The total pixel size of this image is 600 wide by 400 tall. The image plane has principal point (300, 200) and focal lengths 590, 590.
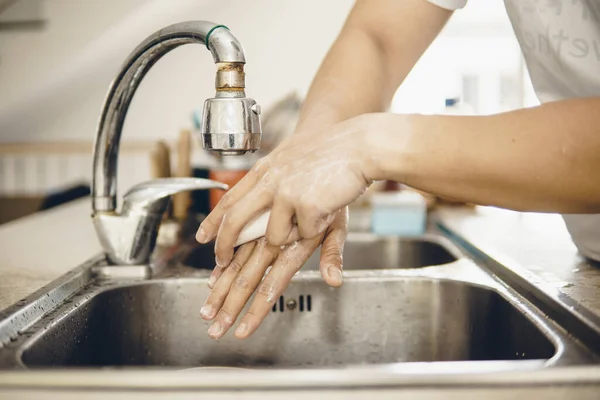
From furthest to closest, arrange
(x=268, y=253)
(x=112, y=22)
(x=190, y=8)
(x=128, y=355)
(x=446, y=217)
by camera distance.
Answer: (x=190, y=8) < (x=112, y=22) < (x=446, y=217) < (x=128, y=355) < (x=268, y=253)

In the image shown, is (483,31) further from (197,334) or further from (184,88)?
(197,334)

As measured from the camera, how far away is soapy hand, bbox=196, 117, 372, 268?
0.67 meters

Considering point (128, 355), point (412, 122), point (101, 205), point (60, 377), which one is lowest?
point (128, 355)

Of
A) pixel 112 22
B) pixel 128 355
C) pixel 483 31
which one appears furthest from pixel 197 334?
pixel 483 31

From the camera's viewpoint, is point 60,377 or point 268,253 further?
point 268,253

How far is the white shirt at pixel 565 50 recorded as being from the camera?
0.88 meters

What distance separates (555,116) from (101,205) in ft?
2.27

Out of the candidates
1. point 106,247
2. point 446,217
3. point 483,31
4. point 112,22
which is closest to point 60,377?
point 106,247

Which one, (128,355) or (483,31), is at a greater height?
(483,31)

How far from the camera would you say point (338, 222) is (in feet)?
2.90

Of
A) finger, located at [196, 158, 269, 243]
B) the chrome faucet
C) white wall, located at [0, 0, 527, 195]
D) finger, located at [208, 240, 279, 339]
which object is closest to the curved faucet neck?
the chrome faucet

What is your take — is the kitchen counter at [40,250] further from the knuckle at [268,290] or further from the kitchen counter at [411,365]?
the knuckle at [268,290]

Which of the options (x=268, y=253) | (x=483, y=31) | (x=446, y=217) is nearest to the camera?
(x=268, y=253)

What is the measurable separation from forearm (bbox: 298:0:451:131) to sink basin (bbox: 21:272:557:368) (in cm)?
29
